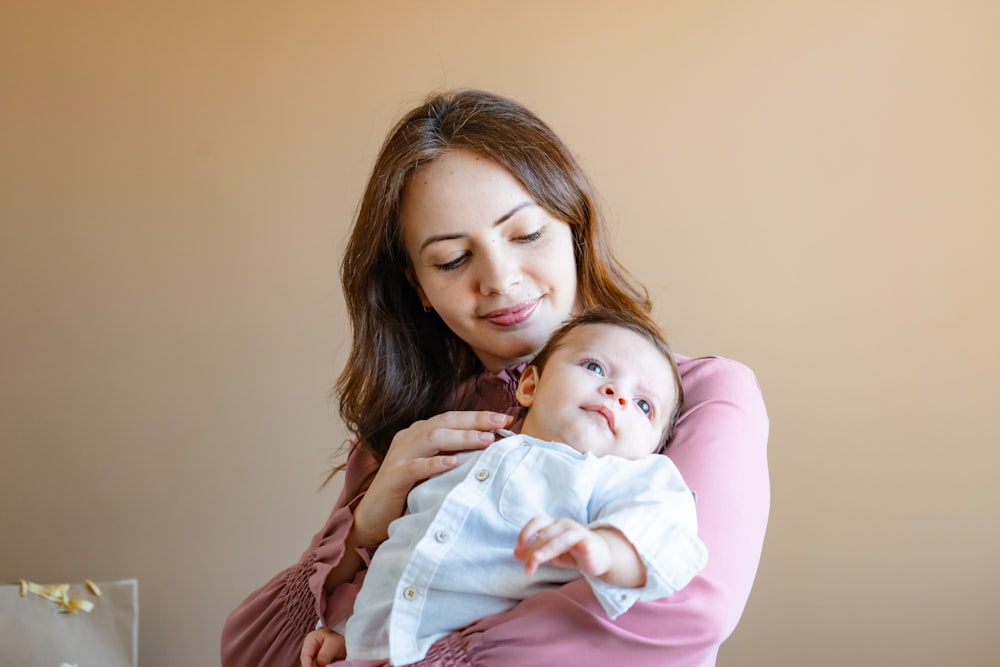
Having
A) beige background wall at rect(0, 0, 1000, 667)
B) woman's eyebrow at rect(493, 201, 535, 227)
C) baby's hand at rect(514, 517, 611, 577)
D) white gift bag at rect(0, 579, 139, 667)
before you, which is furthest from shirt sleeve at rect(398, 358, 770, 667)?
white gift bag at rect(0, 579, 139, 667)

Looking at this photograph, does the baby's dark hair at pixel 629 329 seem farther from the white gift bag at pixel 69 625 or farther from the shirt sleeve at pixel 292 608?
the white gift bag at pixel 69 625

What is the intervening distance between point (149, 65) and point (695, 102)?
142cm

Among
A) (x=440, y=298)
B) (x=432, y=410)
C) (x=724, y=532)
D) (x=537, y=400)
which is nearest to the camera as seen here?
(x=724, y=532)

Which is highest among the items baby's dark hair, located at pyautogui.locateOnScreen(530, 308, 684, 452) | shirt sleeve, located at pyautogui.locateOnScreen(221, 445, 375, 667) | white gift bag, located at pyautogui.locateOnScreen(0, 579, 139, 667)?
baby's dark hair, located at pyautogui.locateOnScreen(530, 308, 684, 452)

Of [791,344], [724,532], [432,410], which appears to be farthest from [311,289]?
[724,532]

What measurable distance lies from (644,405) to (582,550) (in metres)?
0.40

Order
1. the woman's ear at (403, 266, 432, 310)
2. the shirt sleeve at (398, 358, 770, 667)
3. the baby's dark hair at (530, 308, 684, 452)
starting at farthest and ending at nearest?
the woman's ear at (403, 266, 432, 310) < the baby's dark hair at (530, 308, 684, 452) < the shirt sleeve at (398, 358, 770, 667)

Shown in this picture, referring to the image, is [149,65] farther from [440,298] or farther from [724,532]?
[724,532]

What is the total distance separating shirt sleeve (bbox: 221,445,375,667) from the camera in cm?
154

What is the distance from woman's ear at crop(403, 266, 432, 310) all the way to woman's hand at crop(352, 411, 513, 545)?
37 centimetres

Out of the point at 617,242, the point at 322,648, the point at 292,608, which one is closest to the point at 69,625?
the point at 292,608

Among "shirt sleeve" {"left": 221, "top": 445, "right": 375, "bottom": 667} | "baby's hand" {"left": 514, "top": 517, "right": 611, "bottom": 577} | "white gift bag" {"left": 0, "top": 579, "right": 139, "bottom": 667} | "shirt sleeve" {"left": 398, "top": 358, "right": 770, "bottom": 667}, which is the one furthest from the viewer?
"white gift bag" {"left": 0, "top": 579, "right": 139, "bottom": 667}

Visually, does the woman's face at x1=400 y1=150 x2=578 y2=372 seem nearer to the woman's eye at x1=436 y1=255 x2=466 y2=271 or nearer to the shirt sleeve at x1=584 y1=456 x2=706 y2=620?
the woman's eye at x1=436 y1=255 x2=466 y2=271

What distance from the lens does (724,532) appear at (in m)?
1.27
